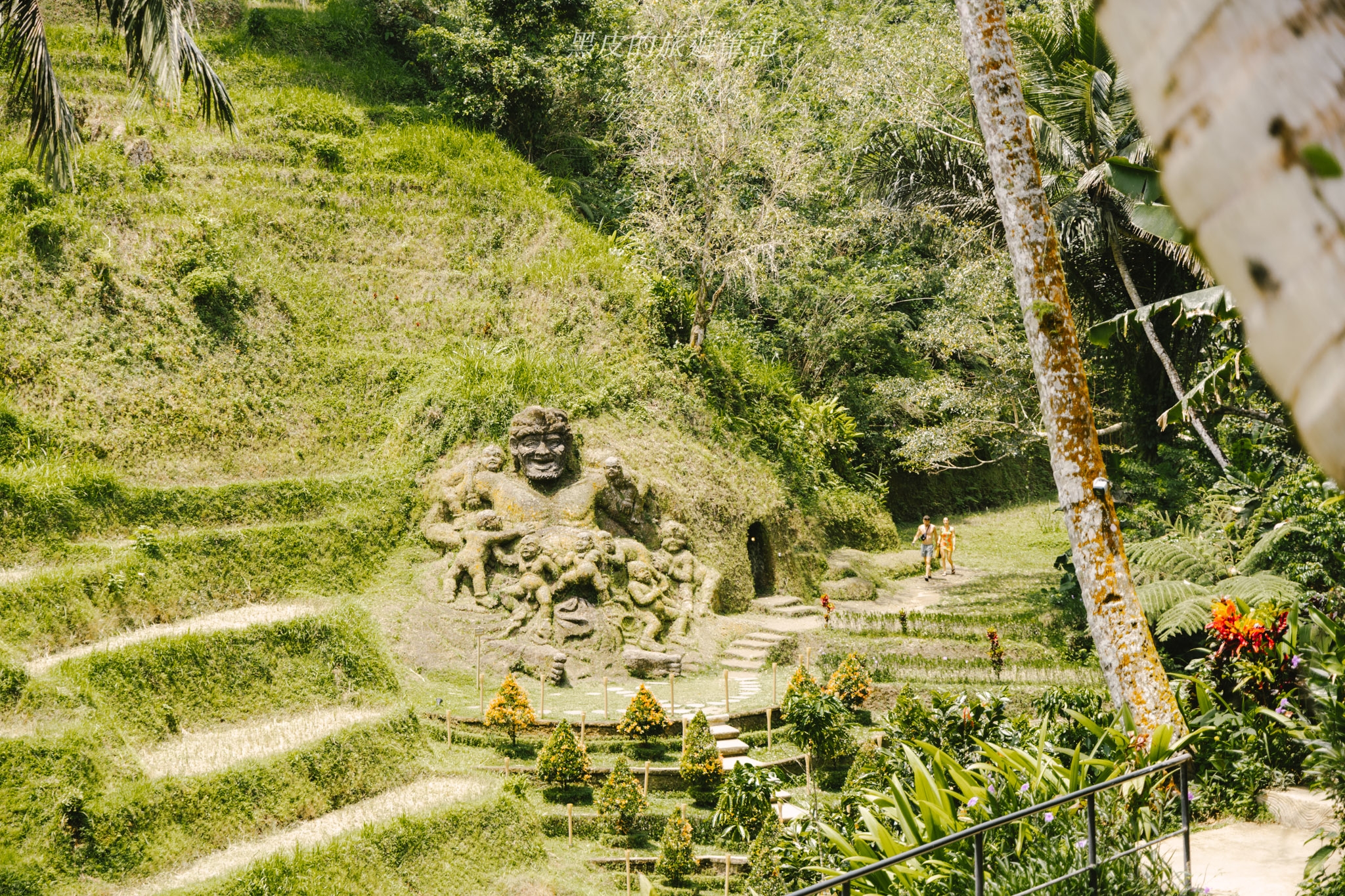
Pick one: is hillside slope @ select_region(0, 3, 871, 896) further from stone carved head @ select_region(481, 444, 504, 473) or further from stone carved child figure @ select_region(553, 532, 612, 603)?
stone carved child figure @ select_region(553, 532, 612, 603)

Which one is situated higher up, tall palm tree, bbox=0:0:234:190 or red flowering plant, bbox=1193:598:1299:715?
tall palm tree, bbox=0:0:234:190

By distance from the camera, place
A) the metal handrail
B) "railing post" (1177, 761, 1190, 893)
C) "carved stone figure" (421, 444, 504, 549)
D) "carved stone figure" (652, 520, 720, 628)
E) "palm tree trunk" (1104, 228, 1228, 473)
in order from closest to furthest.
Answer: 1. the metal handrail
2. "railing post" (1177, 761, 1190, 893)
3. "palm tree trunk" (1104, 228, 1228, 473)
4. "carved stone figure" (421, 444, 504, 549)
5. "carved stone figure" (652, 520, 720, 628)

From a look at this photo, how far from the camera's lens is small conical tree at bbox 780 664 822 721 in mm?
11273

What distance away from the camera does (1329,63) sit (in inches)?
40.7

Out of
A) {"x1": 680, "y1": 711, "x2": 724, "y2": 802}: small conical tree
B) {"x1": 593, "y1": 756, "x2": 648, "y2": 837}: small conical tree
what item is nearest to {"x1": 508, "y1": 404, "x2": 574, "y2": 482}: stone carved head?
{"x1": 680, "y1": 711, "x2": 724, "y2": 802}: small conical tree

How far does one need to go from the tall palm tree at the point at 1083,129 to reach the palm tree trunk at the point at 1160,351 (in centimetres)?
2

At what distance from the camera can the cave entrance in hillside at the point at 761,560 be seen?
18.4 metres

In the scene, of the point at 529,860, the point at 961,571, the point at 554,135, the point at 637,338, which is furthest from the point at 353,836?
the point at 554,135

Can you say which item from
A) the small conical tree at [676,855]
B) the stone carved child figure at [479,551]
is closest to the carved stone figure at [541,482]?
the stone carved child figure at [479,551]

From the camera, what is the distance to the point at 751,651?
48.9ft

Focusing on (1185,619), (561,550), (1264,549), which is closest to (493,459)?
(561,550)

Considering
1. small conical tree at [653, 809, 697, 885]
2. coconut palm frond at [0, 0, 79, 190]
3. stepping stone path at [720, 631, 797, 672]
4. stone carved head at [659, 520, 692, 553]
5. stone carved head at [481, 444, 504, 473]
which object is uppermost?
coconut palm frond at [0, 0, 79, 190]

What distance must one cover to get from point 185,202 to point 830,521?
1404 cm

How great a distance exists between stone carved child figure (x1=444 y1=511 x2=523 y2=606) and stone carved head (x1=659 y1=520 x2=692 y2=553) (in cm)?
242
